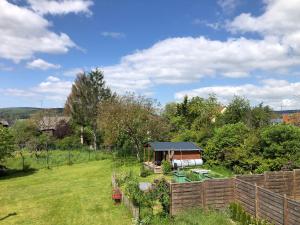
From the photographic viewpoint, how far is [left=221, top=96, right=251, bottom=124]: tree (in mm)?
48531

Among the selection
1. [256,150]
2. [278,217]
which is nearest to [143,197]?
[278,217]

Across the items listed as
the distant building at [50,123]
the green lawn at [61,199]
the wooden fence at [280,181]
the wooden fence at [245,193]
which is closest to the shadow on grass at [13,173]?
the green lawn at [61,199]

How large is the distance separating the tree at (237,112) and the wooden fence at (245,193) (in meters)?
28.8

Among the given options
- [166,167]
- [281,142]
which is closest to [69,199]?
[166,167]

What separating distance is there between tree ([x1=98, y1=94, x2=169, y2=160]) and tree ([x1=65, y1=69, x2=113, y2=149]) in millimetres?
14035

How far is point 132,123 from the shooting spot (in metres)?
41.6

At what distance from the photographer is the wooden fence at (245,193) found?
48.4ft

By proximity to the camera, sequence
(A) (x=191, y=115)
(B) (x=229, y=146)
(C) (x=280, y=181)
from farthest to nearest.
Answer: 1. (A) (x=191, y=115)
2. (B) (x=229, y=146)
3. (C) (x=280, y=181)

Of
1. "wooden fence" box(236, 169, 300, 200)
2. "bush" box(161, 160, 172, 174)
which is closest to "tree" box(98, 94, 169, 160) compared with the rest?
"bush" box(161, 160, 172, 174)

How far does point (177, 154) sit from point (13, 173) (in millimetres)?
18157

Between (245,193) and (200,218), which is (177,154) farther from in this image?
(200,218)

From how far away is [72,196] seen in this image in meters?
23.6

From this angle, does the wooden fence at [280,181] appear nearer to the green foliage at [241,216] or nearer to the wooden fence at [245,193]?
the wooden fence at [245,193]

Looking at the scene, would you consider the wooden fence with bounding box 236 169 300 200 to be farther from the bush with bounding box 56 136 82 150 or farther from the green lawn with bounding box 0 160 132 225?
the bush with bounding box 56 136 82 150
